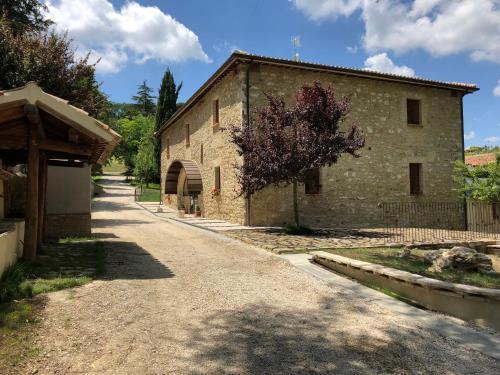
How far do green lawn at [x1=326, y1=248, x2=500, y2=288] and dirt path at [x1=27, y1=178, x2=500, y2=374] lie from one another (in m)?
1.97

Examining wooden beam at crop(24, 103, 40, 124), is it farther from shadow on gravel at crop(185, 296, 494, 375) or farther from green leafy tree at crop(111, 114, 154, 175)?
green leafy tree at crop(111, 114, 154, 175)

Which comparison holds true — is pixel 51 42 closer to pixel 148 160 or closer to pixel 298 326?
pixel 298 326

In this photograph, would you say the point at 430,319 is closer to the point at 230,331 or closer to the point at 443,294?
the point at 443,294

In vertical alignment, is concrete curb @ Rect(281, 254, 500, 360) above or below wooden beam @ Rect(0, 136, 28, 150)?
below

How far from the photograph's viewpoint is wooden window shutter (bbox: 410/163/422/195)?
54.6ft

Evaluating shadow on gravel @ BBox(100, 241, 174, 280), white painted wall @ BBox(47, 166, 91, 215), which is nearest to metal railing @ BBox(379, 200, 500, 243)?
shadow on gravel @ BBox(100, 241, 174, 280)

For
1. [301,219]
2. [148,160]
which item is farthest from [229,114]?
[148,160]

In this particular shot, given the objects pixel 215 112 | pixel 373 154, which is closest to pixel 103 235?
pixel 215 112

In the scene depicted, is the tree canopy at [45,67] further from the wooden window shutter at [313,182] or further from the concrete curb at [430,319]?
the concrete curb at [430,319]

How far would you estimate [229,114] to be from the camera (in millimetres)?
14883

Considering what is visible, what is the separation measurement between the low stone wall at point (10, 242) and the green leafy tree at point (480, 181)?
50.6 feet

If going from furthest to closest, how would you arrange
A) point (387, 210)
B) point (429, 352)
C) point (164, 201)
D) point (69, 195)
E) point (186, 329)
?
point (164, 201) → point (387, 210) → point (69, 195) → point (186, 329) → point (429, 352)

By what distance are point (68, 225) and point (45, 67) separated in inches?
223

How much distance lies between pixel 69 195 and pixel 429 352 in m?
9.91
